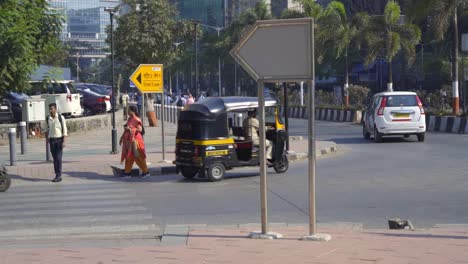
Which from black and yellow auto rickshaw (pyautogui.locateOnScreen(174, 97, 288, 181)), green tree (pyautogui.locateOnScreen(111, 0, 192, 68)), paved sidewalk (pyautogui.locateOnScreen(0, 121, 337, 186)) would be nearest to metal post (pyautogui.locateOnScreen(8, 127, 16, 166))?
paved sidewalk (pyautogui.locateOnScreen(0, 121, 337, 186))

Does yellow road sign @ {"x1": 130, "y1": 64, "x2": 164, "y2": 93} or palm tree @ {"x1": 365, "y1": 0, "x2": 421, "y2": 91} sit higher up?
palm tree @ {"x1": 365, "y1": 0, "x2": 421, "y2": 91}

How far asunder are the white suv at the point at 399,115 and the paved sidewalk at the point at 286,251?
52.3ft

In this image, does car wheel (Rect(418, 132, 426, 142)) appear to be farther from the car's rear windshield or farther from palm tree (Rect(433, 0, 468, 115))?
palm tree (Rect(433, 0, 468, 115))

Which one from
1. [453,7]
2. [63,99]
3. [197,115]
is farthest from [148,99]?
[197,115]

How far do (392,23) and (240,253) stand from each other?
128ft

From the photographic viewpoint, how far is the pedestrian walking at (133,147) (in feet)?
60.2

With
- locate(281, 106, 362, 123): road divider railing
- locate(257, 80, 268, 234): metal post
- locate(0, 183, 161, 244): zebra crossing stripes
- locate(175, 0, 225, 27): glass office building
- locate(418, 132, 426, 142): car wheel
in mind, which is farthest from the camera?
locate(175, 0, 225, 27): glass office building

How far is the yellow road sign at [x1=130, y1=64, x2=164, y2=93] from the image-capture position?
21.4 m

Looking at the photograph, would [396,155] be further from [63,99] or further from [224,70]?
[224,70]

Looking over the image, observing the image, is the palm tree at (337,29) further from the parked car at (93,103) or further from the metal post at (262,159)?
the metal post at (262,159)

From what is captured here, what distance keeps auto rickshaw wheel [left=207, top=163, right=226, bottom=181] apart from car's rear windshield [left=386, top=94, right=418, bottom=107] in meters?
10.0

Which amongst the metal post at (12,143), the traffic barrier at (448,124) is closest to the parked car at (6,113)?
the metal post at (12,143)

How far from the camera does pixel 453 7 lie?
34.8 metres

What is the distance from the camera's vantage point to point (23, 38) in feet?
51.7
